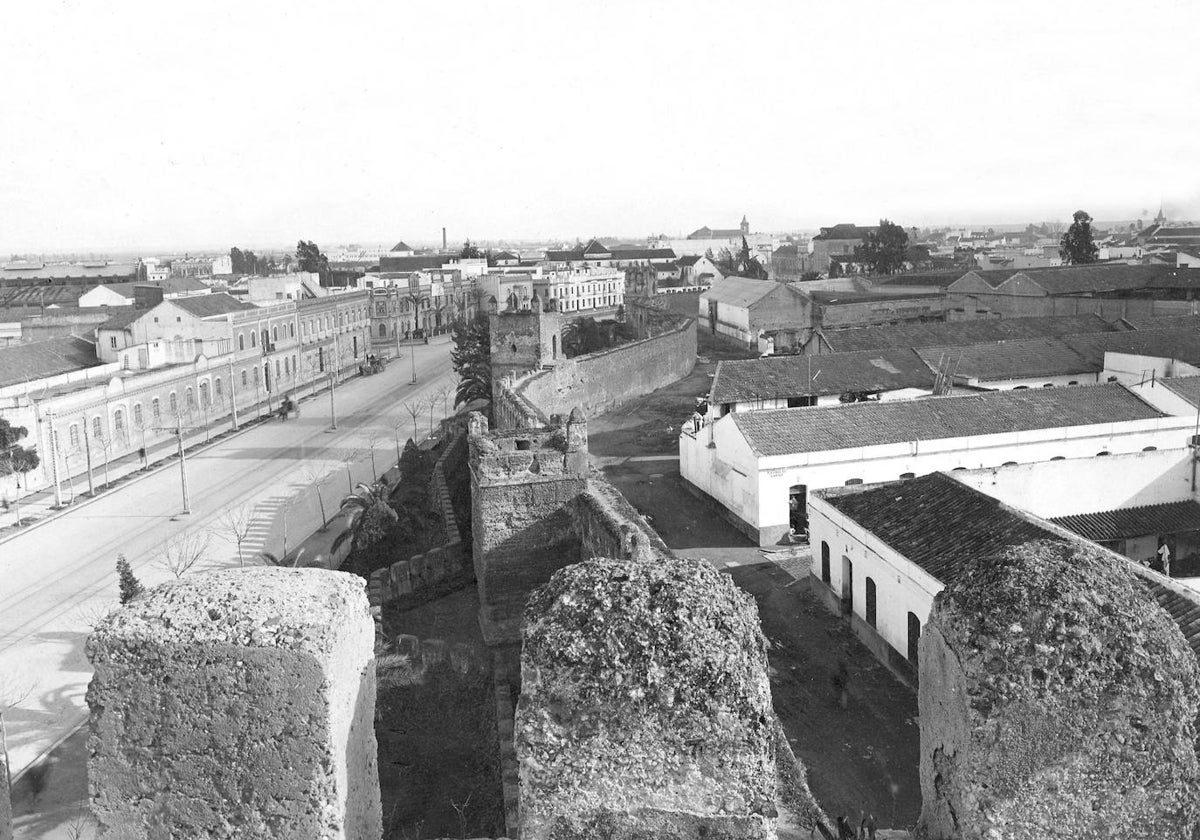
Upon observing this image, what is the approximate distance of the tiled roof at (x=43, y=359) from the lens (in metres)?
37.6

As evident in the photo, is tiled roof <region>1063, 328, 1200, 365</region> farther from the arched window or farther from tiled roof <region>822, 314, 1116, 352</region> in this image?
the arched window

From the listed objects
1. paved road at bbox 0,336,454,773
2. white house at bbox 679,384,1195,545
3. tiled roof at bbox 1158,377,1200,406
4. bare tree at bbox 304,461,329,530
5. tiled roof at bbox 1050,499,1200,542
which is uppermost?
tiled roof at bbox 1158,377,1200,406

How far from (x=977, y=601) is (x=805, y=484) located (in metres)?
18.4

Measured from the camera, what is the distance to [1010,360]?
38.0m

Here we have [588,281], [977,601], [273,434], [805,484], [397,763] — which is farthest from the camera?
[588,281]

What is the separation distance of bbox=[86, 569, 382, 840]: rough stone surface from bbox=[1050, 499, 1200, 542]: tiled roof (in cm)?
1847

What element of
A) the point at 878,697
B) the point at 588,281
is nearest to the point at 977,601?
the point at 878,697

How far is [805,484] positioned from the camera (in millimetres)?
23750

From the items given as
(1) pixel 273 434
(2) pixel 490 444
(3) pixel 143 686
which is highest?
(3) pixel 143 686

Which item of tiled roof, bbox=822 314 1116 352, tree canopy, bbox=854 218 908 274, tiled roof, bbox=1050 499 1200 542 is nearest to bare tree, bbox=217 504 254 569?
tiled roof, bbox=1050 499 1200 542

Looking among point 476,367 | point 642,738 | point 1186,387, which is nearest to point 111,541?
point 476,367

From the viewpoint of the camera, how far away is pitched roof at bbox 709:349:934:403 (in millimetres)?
34094

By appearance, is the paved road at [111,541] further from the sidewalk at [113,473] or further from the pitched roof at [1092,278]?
the pitched roof at [1092,278]

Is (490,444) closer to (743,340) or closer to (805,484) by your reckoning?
(805,484)
